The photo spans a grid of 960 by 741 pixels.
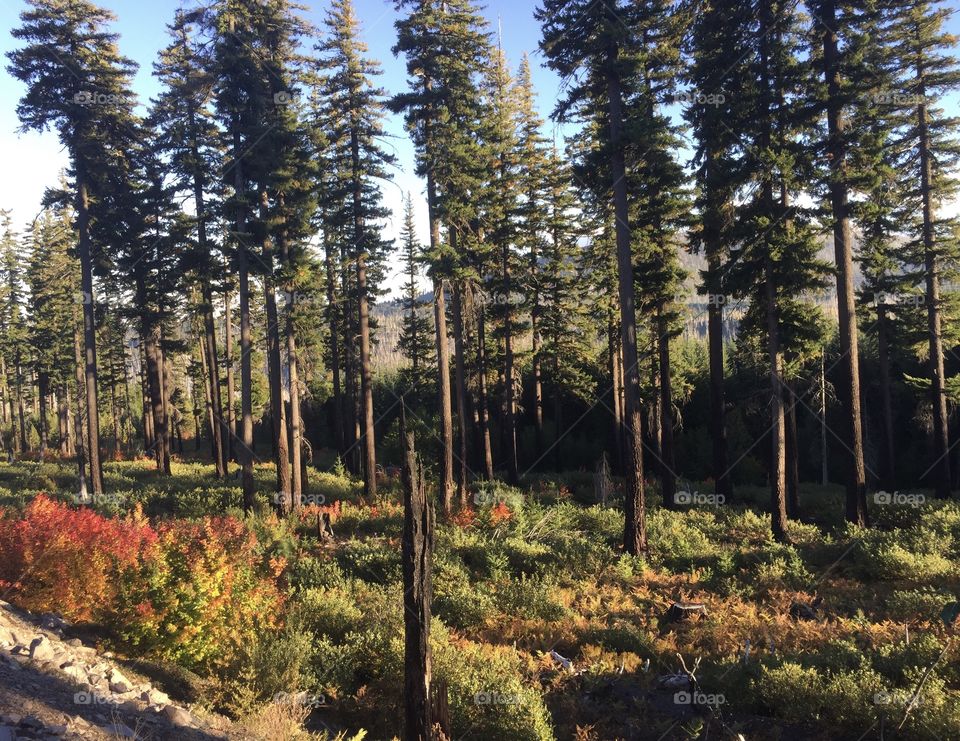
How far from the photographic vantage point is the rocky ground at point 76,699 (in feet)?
19.8

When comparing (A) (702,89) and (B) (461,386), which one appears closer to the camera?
(A) (702,89)

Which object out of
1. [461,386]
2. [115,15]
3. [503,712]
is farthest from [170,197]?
[503,712]

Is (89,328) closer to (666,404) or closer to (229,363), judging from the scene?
(229,363)

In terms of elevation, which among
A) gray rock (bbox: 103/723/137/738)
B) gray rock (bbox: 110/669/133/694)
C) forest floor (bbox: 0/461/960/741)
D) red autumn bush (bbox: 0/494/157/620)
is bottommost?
forest floor (bbox: 0/461/960/741)

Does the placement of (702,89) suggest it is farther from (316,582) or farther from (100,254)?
(100,254)

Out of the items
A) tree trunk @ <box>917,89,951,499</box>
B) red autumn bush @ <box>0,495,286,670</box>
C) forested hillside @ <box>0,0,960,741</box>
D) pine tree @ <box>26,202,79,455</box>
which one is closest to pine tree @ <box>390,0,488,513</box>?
forested hillside @ <box>0,0,960,741</box>

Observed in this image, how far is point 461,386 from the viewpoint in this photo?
2378 cm

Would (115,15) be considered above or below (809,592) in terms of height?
above

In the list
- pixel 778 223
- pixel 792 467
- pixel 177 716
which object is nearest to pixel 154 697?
pixel 177 716

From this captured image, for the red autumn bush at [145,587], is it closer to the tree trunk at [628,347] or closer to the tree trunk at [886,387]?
the tree trunk at [628,347]

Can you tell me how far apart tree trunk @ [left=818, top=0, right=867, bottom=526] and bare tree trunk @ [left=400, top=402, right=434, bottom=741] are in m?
15.5

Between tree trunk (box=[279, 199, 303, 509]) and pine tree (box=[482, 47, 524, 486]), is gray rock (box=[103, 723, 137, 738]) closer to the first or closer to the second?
tree trunk (box=[279, 199, 303, 509])

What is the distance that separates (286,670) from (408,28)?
1973 centimetres

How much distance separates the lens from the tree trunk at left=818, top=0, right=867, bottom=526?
56.8 ft
